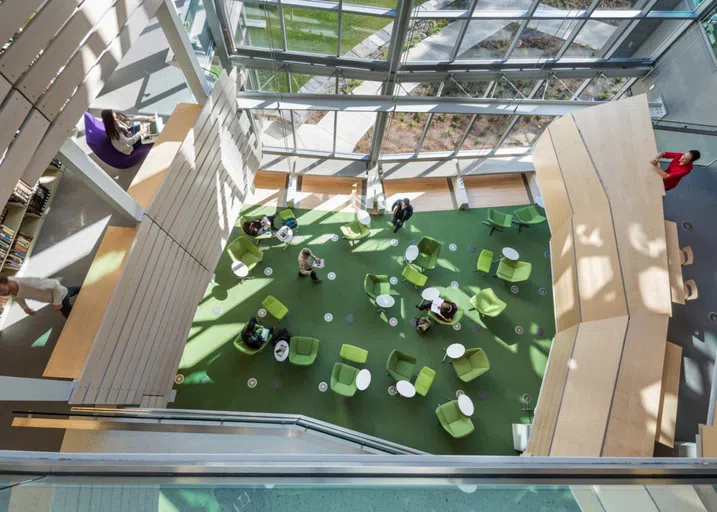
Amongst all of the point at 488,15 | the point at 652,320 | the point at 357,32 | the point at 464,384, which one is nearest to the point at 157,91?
the point at 357,32

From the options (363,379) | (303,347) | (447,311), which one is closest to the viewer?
(363,379)

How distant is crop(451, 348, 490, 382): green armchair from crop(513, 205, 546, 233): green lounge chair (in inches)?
149

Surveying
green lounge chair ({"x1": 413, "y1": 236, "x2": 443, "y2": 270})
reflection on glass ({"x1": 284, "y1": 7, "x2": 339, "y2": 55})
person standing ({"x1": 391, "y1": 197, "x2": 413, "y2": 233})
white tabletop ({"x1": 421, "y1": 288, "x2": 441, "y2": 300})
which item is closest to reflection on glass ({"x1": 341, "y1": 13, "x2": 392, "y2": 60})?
reflection on glass ({"x1": 284, "y1": 7, "x2": 339, "y2": 55})

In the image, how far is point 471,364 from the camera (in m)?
7.51

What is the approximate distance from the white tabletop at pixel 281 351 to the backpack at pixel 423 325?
276 centimetres

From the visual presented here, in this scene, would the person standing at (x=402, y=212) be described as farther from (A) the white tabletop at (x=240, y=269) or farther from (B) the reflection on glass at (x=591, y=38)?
(B) the reflection on glass at (x=591, y=38)

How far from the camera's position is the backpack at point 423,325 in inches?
316

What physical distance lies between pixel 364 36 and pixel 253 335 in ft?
19.3

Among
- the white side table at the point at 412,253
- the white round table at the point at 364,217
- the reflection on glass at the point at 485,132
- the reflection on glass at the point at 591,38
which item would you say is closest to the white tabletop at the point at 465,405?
the white side table at the point at 412,253

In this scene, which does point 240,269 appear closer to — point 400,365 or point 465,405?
point 400,365

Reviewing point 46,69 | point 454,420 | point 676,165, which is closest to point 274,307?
point 454,420

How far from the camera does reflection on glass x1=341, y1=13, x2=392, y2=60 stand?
6637 mm

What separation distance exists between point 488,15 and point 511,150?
4241 mm

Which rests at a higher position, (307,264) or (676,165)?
(676,165)
